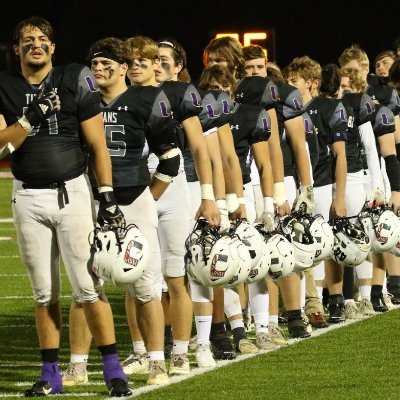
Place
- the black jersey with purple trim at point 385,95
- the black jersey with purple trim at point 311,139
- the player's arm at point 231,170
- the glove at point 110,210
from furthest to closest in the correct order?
the black jersey with purple trim at point 385,95
the black jersey with purple trim at point 311,139
the player's arm at point 231,170
the glove at point 110,210

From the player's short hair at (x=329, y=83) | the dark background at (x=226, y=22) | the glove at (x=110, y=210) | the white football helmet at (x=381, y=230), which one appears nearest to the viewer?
the glove at (x=110, y=210)

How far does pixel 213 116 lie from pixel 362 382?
5.48 ft

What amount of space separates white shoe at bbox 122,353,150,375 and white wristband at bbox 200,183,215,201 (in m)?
0.88

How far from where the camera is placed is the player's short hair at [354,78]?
407 inches

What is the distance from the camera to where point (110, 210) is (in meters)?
6.62

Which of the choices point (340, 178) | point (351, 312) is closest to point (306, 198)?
point (340, 178)

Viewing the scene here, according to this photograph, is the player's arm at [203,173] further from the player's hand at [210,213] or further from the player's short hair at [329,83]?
the player's short hair at [329,83]

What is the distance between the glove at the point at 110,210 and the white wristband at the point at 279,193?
2098mm

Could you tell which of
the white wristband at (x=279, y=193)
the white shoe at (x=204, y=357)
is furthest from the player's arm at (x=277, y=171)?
the white shoe at (x=204, y=357)

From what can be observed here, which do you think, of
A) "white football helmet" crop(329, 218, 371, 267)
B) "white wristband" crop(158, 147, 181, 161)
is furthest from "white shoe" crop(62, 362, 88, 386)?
"white football helmet" crop(329, 218, 371, 267)

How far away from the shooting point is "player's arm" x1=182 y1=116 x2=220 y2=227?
7391mm

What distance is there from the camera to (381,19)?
2603 centimetres

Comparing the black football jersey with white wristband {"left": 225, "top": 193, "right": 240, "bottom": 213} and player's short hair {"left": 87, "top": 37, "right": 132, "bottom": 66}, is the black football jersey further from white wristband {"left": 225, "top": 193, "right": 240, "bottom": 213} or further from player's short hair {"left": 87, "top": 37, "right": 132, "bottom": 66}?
player's short hair {"left": 87, "top": 37, "right": 132, "bottom": 66}

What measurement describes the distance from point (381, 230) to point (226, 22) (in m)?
18.2
